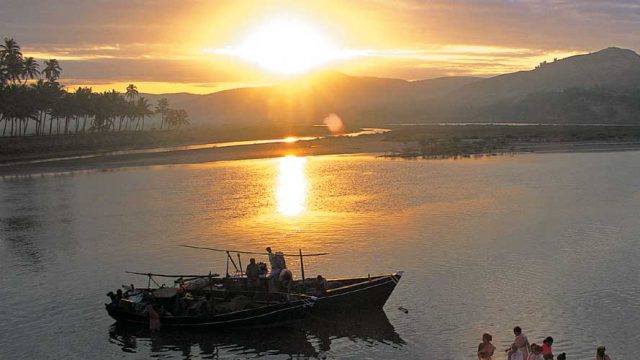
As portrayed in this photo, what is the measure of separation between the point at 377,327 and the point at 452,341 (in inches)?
129

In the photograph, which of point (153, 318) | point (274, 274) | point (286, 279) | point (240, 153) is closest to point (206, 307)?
point (153, 318)

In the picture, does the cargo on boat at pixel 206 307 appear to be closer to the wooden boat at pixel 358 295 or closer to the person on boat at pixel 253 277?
the person on boat at pixel 253 277

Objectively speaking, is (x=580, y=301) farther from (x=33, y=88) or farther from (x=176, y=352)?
(x=33, y=88)

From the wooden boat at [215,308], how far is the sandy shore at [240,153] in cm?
6541

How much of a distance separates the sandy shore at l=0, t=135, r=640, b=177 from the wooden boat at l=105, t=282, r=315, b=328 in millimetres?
65414

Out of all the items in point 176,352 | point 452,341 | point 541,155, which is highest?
point 541,155

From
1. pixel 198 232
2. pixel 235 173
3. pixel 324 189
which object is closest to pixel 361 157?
pixel 235 173

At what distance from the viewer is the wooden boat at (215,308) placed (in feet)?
80.5

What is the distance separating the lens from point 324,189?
61594 mm

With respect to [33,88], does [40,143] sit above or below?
below

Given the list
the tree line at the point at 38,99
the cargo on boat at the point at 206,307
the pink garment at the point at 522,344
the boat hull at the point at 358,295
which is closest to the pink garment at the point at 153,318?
the cargo on boat at the point at 206,307

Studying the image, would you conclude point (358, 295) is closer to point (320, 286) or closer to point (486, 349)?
point (320, 286)

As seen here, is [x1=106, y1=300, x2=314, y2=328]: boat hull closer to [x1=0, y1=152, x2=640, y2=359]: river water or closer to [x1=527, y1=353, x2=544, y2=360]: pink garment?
[x1=0, y1=152, x2=640, y2=359]: river water

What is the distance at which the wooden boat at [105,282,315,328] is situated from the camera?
24547mm
